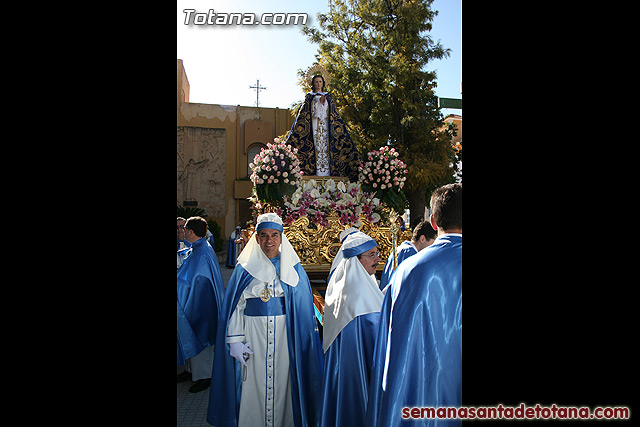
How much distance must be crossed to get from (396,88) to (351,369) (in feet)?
45.7

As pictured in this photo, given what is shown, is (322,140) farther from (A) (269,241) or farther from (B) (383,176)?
(A) (269,241)

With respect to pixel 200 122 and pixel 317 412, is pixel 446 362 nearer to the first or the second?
pixel 317 412

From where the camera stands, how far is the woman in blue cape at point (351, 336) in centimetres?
286

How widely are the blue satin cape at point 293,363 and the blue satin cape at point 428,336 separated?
162 cm

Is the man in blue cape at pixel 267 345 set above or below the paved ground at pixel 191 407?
above

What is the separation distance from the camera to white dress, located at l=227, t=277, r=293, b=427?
138 inches

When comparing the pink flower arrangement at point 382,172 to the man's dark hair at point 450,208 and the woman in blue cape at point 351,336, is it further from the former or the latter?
the man's dark hair at point 450,208

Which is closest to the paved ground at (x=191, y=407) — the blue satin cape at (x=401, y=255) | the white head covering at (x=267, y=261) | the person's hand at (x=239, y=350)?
the person's hand at (x=239, y=350)

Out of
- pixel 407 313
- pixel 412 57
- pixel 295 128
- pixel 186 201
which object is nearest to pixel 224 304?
pixel 407 313

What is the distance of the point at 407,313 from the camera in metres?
2.00

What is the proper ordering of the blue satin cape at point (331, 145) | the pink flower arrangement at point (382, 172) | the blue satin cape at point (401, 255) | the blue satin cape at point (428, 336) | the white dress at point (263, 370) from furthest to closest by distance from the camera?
the blue satin cape at point (331, 145), the pink flower arrangement at point (382, 172), the blue satin cape at point (401, 255), the white dress at point (263, 370), the blue satin cape at point (428, 336)

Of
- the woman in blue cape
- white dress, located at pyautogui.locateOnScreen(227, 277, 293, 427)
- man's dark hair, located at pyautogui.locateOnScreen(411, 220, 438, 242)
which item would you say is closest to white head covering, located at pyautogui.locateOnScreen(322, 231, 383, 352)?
the woman in blue cape
